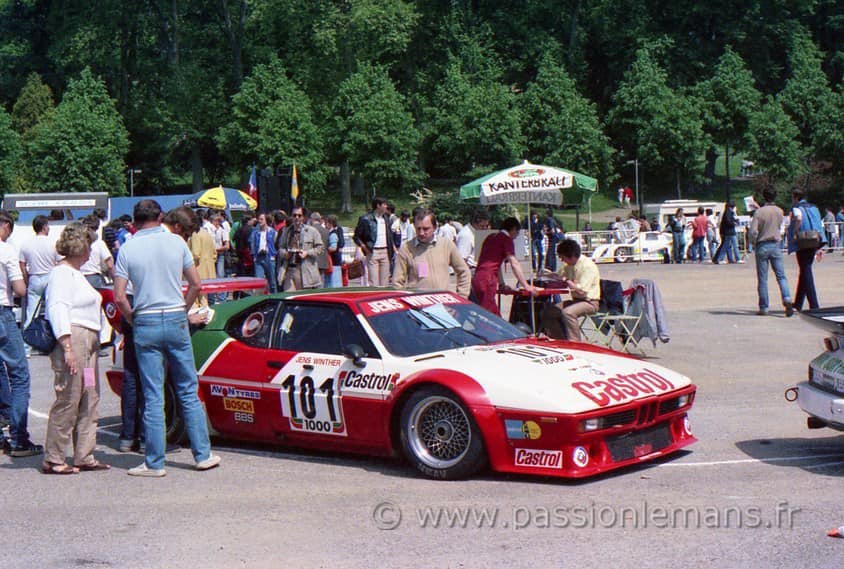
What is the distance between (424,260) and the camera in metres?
11.4

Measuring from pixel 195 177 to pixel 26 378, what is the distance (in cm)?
5785

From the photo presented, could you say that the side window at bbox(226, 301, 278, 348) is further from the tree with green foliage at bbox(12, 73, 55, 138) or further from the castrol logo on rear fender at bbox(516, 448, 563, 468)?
the tree with green foliage at bbox(12, 73, 55, 138)

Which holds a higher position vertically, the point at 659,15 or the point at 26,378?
the point at 659,15

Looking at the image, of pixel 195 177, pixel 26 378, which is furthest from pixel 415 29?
pixel 26 378

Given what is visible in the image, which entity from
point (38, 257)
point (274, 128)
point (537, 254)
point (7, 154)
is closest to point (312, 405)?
point (38, 257)

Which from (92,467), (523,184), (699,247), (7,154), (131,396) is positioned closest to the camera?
(92,467)

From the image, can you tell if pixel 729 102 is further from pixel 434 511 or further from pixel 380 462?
pixel 434 511

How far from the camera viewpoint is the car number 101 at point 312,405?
307 inches

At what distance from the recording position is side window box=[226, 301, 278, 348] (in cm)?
843

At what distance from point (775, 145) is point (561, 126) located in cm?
1119

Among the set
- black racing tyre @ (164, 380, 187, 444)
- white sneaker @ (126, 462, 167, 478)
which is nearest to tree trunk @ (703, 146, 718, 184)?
black racing tyre @ (164, 380, 187, 444)

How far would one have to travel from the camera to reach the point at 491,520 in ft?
20.6

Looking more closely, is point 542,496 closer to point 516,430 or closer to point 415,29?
point 516,430

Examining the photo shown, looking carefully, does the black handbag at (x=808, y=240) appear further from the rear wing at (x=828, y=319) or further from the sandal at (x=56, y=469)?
the sandal at (x=56, y=469)
